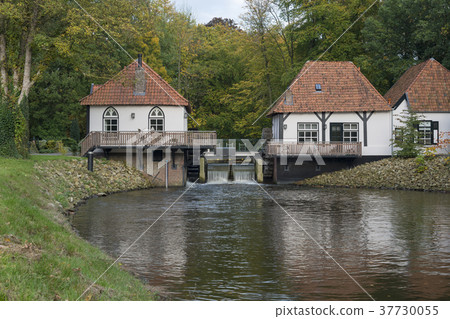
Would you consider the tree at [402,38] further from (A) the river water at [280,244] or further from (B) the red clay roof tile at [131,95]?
(B) the red clay roof tile at [131,95]

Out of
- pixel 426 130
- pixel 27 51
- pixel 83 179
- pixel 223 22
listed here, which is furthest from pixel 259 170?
pixel 223 22

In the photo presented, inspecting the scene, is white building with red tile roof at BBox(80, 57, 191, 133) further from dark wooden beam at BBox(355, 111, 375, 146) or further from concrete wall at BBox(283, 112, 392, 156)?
dark wooden beam at BBox(355, 111, 375, 146)

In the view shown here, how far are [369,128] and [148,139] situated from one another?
15.4 metres

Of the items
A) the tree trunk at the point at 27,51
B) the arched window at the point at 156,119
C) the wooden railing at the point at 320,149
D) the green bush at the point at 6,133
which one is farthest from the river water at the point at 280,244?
the arched window at the point at 156,119

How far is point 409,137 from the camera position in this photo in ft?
117

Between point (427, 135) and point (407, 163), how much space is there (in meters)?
4.48

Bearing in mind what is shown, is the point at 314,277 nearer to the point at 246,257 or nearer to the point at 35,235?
the point at 246,257

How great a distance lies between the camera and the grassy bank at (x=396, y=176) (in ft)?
105

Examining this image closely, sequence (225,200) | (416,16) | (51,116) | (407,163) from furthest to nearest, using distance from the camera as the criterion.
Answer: (51,116), (416,16), (407,163), (225,200)

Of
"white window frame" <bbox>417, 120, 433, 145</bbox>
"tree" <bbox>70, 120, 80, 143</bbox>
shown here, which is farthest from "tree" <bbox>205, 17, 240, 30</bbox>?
"white window frame" <bbox>417, 120, 433, 145</bbox>

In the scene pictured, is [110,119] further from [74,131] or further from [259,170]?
[74,131]

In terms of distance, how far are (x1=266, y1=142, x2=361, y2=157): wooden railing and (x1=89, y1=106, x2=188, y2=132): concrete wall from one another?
6921 mm

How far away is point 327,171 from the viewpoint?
1479 inches

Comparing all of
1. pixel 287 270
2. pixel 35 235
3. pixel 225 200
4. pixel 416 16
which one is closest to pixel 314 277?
pixel 287 270
